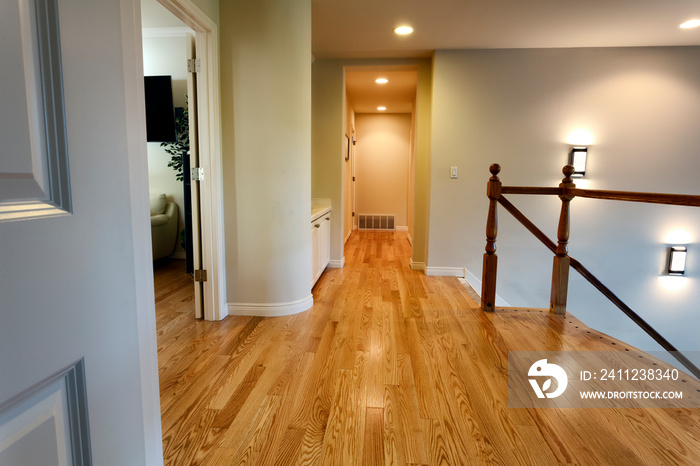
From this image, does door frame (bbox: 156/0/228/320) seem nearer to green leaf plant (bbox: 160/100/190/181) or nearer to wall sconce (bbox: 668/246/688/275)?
green leaf plant (bbox: 160/100/190/181)

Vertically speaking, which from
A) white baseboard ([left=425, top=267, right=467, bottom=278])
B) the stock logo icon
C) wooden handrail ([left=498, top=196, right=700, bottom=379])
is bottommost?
white baseboard ([left=425, top=267, right=467, bottom=278])

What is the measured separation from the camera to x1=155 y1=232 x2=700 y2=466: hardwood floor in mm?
1504

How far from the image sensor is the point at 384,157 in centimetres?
838

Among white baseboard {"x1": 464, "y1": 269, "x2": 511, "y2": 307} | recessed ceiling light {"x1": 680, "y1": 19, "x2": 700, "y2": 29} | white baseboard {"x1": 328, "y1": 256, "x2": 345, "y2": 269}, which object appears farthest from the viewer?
white baseboard {"x1": 328, "y1": 256, "x2": 345, "y2": 269}

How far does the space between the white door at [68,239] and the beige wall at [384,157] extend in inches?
311

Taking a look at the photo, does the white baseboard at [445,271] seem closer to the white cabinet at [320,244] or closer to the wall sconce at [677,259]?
the white cabinet at [320,244]

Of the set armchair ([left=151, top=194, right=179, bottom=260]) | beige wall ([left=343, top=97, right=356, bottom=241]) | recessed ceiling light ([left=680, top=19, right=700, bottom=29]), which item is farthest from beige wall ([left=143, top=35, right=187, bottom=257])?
recessed ceiling light ([left=680, top=19, right=700, bottom=29])

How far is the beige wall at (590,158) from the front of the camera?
400 cm

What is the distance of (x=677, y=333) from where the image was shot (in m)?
4.20

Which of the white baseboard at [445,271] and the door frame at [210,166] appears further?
the white baseboard at [445,271]

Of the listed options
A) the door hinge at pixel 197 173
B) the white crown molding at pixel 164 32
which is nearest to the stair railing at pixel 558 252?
the door hinge at pixel 197 173

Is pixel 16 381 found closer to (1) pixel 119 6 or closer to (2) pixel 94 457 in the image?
(2) pixel 94 457

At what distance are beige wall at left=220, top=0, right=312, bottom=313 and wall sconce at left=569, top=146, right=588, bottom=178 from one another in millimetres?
2784

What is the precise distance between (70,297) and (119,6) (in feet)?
1.29
